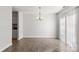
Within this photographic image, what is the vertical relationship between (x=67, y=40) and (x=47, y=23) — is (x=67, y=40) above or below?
below

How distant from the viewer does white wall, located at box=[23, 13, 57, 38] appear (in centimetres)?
383

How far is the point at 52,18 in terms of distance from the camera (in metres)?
4.21

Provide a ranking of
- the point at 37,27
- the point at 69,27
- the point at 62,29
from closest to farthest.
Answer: the point at 37,27
the point at 69,27
the point at 62,29

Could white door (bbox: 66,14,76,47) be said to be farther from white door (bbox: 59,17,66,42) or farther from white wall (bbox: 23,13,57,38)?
white wall (bbox: 23,13,57,38)

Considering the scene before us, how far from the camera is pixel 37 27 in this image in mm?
3803

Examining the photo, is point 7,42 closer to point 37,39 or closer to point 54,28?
point 37,39

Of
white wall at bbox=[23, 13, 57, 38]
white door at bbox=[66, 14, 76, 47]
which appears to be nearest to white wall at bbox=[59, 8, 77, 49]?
white door at bbox=[66, 14, 76, 47]

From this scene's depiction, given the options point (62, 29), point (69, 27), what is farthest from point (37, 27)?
point (69, 27)

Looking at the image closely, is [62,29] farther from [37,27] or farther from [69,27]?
[37,27]

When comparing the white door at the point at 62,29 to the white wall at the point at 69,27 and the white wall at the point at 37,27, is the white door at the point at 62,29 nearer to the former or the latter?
the white wall at the point at 69,27
